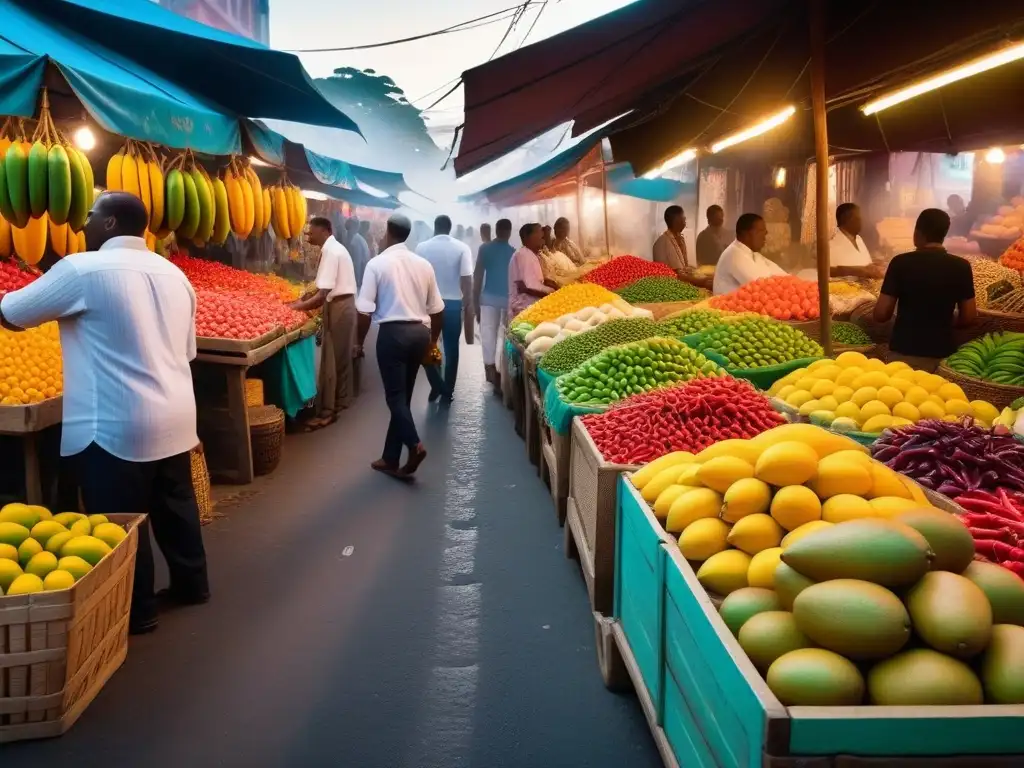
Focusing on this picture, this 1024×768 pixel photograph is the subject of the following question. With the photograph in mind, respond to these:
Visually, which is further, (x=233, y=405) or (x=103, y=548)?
(x=233, y=405)

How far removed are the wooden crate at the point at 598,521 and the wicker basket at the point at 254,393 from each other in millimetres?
3602

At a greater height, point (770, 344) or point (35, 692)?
point (770, 344)

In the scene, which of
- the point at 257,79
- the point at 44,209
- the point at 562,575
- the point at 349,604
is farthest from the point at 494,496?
the point at 257,79

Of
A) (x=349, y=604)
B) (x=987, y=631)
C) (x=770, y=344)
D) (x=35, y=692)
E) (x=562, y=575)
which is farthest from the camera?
(x=770, y=344)

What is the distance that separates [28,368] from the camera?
4.30 metres

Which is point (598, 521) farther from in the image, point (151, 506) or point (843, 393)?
point (151, 506)

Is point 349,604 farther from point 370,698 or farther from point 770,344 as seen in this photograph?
point 770,344

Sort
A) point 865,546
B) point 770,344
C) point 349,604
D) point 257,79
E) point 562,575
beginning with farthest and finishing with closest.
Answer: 1. point 257,79
2. point 770,344
3. point 562,575
4. point 349,604
5. point 865,546

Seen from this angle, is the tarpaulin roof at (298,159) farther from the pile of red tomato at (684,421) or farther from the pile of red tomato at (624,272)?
the pile of red tomato at (684,421)

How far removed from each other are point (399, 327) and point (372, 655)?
3.28 meters

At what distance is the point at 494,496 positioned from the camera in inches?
236

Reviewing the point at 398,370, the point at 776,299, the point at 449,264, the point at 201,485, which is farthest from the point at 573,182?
the point at 201,485

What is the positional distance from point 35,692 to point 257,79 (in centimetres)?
548

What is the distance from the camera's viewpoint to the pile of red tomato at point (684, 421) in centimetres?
360
